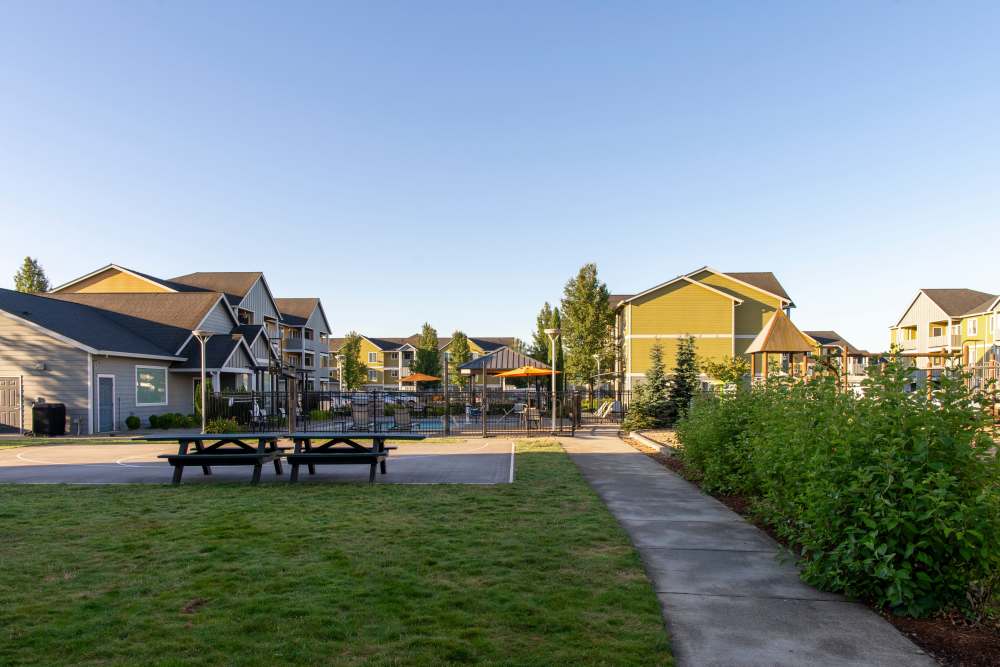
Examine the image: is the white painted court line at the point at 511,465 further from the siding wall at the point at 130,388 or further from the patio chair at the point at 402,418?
the siding wall at the point at 130,388

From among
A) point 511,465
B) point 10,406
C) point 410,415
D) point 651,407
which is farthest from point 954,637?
point 10,406

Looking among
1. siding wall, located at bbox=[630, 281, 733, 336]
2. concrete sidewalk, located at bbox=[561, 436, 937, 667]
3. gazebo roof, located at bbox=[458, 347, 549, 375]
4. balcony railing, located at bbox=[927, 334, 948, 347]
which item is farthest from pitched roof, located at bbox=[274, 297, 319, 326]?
balcony railing, located at bbox=[927, 334, 948, 347]

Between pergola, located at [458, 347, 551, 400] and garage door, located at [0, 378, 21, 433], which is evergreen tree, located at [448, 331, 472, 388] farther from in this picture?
garage door, located at [0, 378, 21, 433]

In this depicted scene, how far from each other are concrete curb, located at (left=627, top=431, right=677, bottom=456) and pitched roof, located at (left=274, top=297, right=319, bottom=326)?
43.2 metres

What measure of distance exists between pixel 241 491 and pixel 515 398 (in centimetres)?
2930

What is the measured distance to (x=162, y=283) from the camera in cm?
4222

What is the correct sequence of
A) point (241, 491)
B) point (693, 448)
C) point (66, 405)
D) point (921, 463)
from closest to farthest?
point (921, 463) < point (241, 491) < point (693, 448) < point (66, 405)

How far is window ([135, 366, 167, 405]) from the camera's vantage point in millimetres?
27234

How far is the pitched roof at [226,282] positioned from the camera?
147ft

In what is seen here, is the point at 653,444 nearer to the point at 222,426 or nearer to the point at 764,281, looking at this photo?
the point at 222,426

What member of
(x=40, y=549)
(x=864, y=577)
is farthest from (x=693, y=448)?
(x=40, y=549)

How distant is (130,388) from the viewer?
2669cm

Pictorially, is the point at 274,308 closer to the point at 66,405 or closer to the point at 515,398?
the point at 515,398

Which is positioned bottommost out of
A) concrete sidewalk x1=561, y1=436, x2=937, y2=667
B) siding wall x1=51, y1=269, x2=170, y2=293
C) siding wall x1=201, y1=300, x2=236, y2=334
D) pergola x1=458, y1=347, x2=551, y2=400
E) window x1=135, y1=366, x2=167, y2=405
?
concrete sidewalk x1=561, y1=436, x2=937, y2=667
